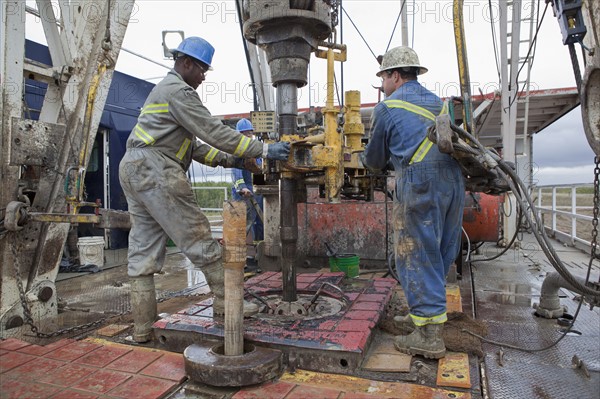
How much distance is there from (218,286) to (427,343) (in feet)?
4.68

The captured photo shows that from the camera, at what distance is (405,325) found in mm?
3080

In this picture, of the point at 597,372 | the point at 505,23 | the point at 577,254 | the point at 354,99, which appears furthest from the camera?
the point at 505,23

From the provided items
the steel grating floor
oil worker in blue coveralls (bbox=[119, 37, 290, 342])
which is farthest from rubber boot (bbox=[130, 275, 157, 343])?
the steel grating floor

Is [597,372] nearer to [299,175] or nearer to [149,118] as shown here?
[299,175]

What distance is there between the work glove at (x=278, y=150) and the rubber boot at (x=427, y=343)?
1.38 metres

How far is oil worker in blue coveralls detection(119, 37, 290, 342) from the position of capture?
114 inches

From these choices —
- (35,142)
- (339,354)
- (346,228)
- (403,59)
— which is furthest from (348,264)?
(35,142)

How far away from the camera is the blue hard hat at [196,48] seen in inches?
120

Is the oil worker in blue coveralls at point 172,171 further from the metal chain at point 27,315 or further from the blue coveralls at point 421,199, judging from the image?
the blue coveralls at point 421,199

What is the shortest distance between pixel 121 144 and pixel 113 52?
14.1ft

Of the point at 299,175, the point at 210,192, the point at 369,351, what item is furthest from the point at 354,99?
the point at 210,192

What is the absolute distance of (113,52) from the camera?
3.71m

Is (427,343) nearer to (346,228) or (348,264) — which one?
(348,264)

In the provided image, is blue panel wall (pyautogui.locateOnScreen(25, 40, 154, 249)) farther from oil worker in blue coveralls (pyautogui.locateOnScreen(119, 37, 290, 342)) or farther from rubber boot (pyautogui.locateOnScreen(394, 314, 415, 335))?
rubber boot (pyautogui.locateOnScreen(394, 314, 415, 335))
